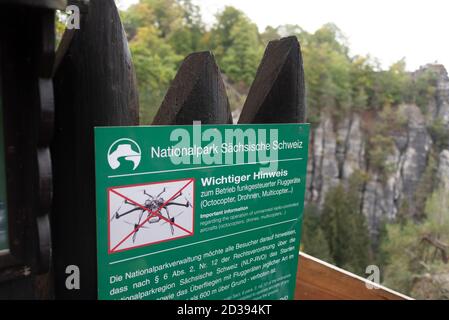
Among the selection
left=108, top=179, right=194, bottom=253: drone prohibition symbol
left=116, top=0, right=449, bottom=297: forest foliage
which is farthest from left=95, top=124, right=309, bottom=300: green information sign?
left=116, top=0, right=449, bottom=297: forest foliage

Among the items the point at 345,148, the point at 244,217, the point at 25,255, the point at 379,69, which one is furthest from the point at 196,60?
the point at 379,69

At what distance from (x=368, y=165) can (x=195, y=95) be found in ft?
105

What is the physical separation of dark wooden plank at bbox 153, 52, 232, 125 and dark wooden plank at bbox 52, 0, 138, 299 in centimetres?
22

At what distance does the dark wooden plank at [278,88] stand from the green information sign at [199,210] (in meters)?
0.07

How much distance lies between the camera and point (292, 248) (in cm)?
165

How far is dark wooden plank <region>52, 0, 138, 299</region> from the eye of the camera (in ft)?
3.57

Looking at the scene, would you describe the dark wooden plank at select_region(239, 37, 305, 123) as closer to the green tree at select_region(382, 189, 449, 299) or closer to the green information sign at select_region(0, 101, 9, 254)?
the green information sign at select_region(0, 101, 9, 254)

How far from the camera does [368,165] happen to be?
104 feet

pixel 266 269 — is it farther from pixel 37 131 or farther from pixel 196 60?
pixel 37 131

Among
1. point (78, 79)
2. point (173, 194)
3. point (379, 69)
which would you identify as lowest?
point (173, 194)

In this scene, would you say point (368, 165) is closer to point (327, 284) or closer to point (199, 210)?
point (327, 284)

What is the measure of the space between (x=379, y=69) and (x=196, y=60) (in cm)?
3491

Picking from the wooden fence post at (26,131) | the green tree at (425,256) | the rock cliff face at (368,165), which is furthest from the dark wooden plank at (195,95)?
the rock cliff face at (368,165)

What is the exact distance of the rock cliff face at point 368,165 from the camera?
29.0 meters
